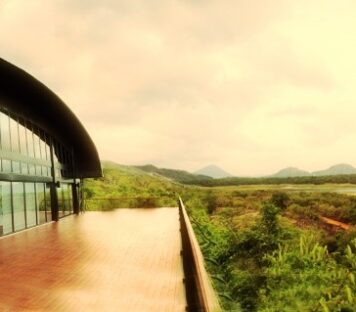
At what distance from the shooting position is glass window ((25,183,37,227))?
17242 mm

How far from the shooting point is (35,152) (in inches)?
736

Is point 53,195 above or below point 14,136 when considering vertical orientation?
below

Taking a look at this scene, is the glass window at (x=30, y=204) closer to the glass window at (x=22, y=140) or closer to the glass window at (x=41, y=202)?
the glass window at (x=41, y=202)

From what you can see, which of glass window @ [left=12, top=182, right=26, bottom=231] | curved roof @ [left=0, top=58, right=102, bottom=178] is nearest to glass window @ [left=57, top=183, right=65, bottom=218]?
curved roof @ [left=0, top=58, right=102, bottom=178]

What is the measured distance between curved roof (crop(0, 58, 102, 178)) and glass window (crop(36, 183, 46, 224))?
2.89 meters

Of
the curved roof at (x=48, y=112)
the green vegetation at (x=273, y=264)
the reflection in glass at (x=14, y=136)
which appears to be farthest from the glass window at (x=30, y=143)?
the green vegetation at (x=273, y=264)

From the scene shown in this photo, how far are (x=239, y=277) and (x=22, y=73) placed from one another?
1093 cm

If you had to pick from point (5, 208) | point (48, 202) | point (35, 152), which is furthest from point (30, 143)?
point (5, 208)

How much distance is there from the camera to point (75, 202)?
81.9ft

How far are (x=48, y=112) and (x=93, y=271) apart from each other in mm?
12699

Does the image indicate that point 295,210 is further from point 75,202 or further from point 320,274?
point 320,274

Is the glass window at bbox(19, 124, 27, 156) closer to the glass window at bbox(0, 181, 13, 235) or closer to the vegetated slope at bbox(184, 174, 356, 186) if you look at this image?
the glass window at bbox(0, 181, 13, 235)

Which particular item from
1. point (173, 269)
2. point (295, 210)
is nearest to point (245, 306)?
point (173, 269)

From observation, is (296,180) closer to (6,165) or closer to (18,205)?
(18,205)
